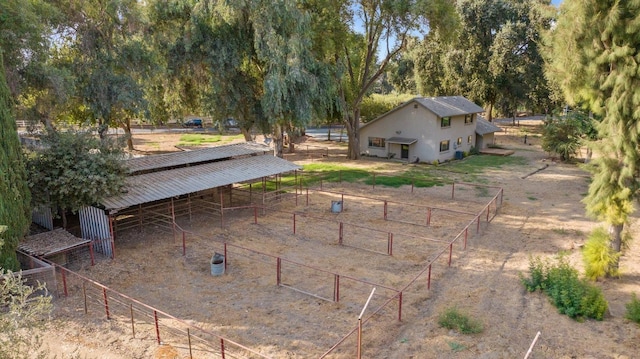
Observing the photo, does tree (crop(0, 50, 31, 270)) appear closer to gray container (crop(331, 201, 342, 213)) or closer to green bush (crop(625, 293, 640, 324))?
gray container (crop(331, 201, 342, 213))

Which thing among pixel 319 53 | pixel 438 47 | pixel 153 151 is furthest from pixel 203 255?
pixel 438 47

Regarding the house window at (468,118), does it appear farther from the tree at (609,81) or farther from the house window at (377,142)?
the tree at (609,81)

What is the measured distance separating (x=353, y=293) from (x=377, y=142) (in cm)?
2812

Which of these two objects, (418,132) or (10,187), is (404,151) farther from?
(10,187)

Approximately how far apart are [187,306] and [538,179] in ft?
86.5

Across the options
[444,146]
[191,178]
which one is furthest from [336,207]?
[444,146]

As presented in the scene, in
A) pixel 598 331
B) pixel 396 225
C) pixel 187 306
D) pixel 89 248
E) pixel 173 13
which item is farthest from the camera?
pixel 173 13

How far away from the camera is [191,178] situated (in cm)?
2108

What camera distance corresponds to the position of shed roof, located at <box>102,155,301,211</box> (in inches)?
706

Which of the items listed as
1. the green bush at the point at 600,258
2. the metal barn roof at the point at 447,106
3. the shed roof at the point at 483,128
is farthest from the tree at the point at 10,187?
the shed roof at the point at 483,128

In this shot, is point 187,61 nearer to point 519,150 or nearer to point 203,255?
point 203,255

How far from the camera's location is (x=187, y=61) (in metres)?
28.2

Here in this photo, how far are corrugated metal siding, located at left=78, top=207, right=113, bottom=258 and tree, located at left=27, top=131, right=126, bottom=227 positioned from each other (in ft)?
2.19

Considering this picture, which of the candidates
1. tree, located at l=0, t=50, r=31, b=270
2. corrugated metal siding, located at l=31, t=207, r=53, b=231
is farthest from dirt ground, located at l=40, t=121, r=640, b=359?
corrugated metal siding, located at l=31, t=207, r=53, b=231
